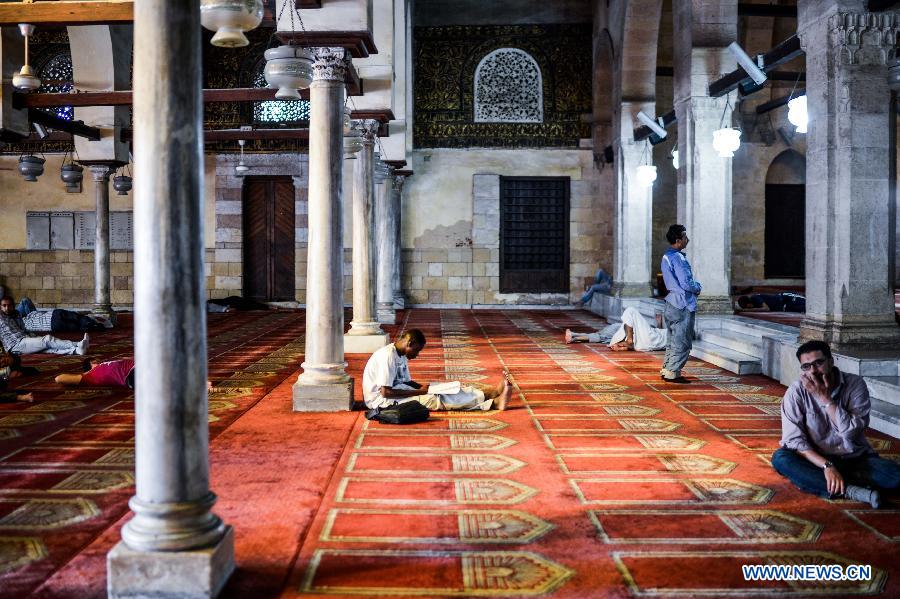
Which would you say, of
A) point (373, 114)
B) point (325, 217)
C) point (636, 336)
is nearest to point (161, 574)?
point (325, 217)

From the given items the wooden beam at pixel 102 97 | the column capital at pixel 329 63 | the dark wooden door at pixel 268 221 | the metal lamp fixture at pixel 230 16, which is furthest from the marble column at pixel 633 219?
the metal lamp fixture at pixel 230 16

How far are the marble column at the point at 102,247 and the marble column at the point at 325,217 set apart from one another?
7.92 metres

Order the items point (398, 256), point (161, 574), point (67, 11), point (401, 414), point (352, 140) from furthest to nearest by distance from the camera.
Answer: point (398, 256), point (352, 140), point (67, 11), point (401, 414), point (161, 574)

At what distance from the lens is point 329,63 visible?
6.26m

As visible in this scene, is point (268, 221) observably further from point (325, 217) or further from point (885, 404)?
point (885, 404)

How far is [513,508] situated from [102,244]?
1140 cm

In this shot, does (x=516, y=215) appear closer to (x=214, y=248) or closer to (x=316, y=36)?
(x=214, y=248)

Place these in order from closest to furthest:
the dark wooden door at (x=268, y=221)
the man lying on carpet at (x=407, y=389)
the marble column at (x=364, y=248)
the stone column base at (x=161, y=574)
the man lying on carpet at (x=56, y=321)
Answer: the stone column base at (x=161, y=574), the man lying on carpet at (x=407, y=389), the marble column at (x=364, y=248), the man lying on carpet at (x=56, y=321), the dark wooden door at (x=268, y=221)

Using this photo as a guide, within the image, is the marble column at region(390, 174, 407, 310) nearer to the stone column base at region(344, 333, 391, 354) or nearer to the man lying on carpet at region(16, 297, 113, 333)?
the man lying on carpet at region(16, 297, 113, 333)

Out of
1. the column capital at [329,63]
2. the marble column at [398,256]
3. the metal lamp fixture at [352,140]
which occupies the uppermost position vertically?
the column capital at [329,63]

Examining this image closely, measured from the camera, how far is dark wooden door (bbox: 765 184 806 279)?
16.6 meters

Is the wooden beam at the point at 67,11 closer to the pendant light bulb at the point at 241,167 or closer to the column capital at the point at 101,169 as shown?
the column capital at the point at 101,169

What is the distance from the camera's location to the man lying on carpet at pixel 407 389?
578 centimetres

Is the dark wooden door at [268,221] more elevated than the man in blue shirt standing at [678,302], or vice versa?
the dark wooden door at [268,221]
